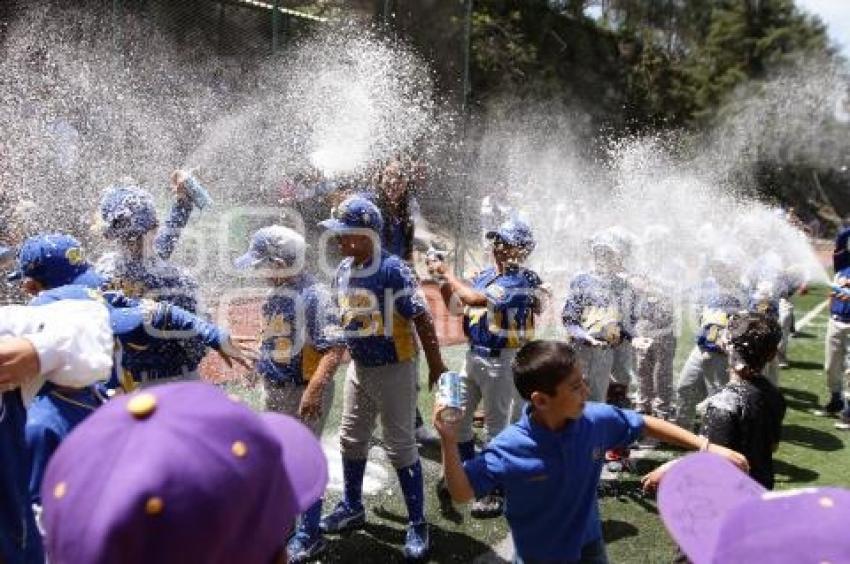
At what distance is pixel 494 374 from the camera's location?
16.4ft

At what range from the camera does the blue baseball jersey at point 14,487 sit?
2.27 meters

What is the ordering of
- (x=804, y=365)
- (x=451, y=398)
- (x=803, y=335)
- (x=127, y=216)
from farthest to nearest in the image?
1. (x=803, y=335)
2. (x=804, y=365)
3. (x=127, y=216)
4. (x=451, y=398)

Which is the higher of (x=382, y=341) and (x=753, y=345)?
(x=753, y=345)

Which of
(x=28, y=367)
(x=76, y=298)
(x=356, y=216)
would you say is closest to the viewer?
(x=28, y=367)

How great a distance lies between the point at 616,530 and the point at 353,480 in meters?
1.63

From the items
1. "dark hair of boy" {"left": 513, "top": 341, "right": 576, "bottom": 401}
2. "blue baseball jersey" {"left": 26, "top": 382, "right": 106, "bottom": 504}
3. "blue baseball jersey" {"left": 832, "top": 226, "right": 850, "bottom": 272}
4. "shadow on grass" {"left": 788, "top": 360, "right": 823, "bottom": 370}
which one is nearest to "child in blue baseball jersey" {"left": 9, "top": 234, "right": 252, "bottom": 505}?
"blue baseball jersey" {"left": 26, "top": 382, "right": 106, "bottom": 504}

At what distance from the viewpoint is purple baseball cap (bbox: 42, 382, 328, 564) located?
3.94ft

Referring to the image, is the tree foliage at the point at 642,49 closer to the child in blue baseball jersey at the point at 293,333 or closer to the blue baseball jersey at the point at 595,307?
the blue baseball jersey at the point at 595,307

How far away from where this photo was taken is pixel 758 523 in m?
1.37

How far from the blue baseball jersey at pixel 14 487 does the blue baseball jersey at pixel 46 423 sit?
0.12 meters

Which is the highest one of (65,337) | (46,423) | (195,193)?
(195,193)

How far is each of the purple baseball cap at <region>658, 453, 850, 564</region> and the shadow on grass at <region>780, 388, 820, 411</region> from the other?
709 centimetres

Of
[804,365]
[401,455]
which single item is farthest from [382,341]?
[804,365]

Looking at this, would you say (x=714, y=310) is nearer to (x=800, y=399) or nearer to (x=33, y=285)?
(x=800, y=399)
